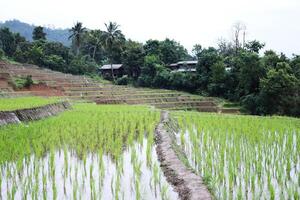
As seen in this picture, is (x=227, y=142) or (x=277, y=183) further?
(x=227, y=142)

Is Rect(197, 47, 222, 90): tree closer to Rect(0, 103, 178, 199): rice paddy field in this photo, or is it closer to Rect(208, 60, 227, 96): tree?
Rect(208, 60, 227, 96): tree

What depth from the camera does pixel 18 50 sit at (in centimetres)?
3819

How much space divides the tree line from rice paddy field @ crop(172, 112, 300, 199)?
10.3 meters

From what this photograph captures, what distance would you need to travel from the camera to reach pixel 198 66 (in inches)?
1211

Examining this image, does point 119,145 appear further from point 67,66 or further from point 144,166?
point 67,66

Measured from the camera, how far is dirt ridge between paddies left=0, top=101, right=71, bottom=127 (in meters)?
9.99

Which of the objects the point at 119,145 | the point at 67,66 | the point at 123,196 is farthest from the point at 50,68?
the point at 123,196

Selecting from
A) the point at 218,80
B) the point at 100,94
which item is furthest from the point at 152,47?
the point at 100,94

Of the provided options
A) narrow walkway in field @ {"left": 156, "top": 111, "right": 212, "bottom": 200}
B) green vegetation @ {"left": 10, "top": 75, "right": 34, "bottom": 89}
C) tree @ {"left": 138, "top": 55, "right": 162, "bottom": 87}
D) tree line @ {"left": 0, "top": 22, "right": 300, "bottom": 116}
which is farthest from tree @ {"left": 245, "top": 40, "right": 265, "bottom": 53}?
narrow walkway in field @ {"left": 156, "top": 111, "right": 212, "bottom": 200}

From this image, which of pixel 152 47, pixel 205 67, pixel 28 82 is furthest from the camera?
pixel 152 47

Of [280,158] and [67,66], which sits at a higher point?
[67,66]

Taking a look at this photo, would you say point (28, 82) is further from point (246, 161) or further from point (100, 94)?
point (246, 161)

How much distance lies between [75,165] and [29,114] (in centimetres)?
561

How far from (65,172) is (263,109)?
1763 cm
